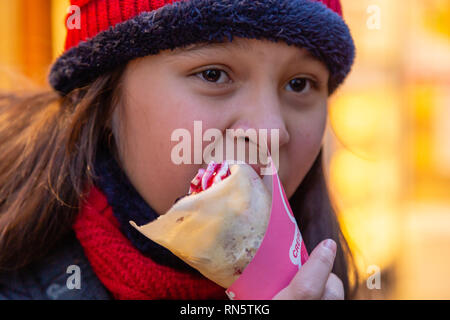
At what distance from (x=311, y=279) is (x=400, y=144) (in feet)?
10.5

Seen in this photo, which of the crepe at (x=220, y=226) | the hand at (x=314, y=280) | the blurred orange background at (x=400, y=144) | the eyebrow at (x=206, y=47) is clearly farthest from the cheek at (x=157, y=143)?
the blurred orange background at (x=400, y=144)

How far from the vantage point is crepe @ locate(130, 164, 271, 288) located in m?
0.96

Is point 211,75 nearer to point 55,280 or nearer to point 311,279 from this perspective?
point 311,279

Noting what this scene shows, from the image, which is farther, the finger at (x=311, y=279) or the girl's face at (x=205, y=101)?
the girl's face at (x=205, y=101)

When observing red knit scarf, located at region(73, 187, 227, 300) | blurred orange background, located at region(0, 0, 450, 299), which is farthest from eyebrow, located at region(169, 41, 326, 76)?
blurred orange background, located at region(0, 0, 450, 299)

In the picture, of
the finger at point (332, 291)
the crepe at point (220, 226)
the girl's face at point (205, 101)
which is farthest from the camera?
the girl's face at point (205, 101)

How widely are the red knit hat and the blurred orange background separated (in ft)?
7.84

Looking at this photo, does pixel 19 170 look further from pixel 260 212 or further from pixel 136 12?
pixel 260 212

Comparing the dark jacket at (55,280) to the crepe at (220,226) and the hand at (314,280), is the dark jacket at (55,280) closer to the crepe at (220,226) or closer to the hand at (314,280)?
the crepe at (220,226)

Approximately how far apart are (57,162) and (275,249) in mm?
782

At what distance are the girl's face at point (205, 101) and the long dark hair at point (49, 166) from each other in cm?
13

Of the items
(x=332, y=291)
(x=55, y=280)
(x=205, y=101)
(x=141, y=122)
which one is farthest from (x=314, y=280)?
(x=55, y=280)

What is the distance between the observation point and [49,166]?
142 cm

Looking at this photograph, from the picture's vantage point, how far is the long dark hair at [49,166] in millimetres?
1354
